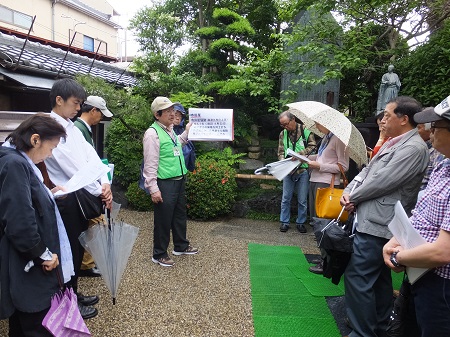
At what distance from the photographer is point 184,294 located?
11.9 ft

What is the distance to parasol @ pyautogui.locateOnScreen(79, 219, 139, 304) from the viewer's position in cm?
274

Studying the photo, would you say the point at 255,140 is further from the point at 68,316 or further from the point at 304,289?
the point at 68,316

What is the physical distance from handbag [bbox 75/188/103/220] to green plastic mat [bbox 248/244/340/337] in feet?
5.93

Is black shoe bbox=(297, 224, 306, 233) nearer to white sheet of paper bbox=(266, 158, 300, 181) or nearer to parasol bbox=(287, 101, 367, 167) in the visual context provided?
white sheet of paper bbox=(266, 158, 300, 181)

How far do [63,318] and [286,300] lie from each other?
2.30 meters

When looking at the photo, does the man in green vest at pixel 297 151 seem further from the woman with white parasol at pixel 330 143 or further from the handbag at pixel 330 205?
the handbag at pixel 330 205

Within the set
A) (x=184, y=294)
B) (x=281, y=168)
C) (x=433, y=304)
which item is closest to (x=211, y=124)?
(x=281, y=168)

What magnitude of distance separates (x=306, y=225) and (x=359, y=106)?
412cm

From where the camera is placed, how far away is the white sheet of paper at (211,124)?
5.88 meters

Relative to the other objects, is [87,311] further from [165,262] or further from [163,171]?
[163,171]

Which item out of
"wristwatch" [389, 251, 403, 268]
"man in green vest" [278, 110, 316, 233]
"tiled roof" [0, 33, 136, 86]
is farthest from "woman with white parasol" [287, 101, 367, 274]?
"tiled roof" [0, 33, 136, 86]

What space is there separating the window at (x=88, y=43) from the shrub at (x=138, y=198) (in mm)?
17092

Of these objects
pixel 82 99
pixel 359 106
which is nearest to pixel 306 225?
pixel 359 106

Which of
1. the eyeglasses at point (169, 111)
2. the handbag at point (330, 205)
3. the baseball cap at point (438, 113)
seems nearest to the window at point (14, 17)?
the eyeglasses at point (169, 111)
